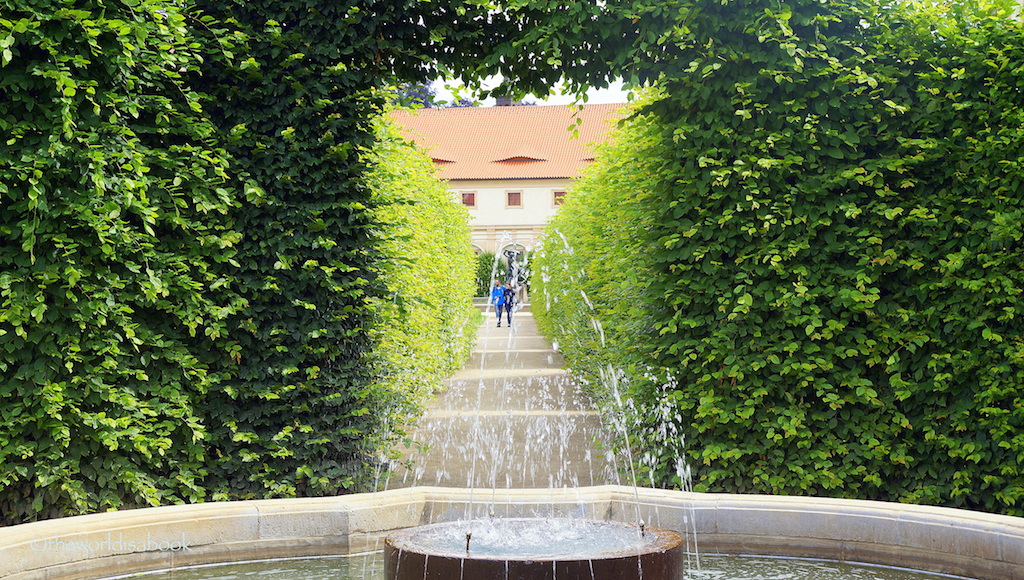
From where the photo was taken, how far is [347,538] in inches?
196

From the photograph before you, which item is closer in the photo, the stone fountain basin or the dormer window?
the stone fountain basin

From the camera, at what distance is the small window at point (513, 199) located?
45281 millimetres

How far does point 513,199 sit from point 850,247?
39654 millimetres

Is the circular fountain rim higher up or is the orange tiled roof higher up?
the orange tiled roof

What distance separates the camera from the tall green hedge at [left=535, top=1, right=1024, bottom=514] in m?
5.78

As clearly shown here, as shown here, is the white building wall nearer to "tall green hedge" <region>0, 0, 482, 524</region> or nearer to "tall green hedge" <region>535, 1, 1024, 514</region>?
"tall green hedge" <region>0, 0, 482, 524</region>

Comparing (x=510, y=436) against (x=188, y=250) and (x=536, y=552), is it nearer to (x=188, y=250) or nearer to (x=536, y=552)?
(x=188, y=250)

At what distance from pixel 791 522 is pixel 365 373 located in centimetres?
325

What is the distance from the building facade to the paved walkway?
29.4 m

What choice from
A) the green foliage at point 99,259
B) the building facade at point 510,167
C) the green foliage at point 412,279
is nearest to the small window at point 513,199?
the building facade at point 510,167

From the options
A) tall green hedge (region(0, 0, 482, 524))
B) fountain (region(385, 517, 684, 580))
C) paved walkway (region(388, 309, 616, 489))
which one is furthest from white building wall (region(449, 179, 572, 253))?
fountain (region(385, 517, 684, 580))

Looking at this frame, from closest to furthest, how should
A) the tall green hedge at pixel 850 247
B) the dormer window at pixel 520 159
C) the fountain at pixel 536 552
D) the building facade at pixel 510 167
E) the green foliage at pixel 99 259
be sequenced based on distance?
the fountain at pixel 536 552
the green foliage at pixel 99 259
the tall green hedge at pixel 850 247
the building facade at pixel 510 167
the dormer window at pixel 520 159

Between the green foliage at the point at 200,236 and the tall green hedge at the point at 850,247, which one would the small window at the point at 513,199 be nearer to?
the green foliage at the point at 200,236

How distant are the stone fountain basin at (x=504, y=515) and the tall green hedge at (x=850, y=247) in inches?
49.5
